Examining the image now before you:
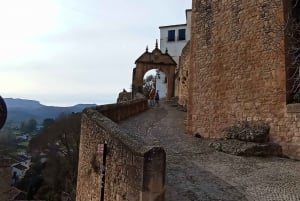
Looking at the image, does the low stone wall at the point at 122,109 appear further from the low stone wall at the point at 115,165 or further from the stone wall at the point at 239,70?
the stone wall at the point at 239,70

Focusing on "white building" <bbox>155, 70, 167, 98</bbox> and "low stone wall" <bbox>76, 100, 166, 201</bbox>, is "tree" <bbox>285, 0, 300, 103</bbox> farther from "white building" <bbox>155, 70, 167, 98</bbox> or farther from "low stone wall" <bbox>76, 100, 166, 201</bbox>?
"white building" <bbox>155, 70, 167, 98</bbox>

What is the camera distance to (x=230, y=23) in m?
13.4

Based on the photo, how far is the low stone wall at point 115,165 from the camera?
5.91 metres

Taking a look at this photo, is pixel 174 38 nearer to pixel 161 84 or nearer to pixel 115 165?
pixel 161 84

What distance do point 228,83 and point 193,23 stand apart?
11.8ft

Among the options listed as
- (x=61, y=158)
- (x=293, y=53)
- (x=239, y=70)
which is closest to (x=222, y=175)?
(x=293, y=53)

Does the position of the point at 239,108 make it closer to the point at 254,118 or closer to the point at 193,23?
the point at 254,118

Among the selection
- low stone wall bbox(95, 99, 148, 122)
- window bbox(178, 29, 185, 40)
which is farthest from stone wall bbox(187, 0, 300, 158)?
window bbox(178, 29, 185, 40)

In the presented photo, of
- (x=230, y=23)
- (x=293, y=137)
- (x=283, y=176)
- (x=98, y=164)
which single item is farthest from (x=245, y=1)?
(x=98, y=164)

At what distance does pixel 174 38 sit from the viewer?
161 ft

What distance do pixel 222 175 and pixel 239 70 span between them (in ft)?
18.1

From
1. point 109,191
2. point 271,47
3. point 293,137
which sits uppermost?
point 271,47

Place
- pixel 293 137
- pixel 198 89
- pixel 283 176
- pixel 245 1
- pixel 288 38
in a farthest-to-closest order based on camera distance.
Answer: pixel 198 89 → pixel 245 1 → pixel 288 38 → pixel 293 137 → pixel 283 176

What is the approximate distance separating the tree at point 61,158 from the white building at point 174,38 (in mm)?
20396
